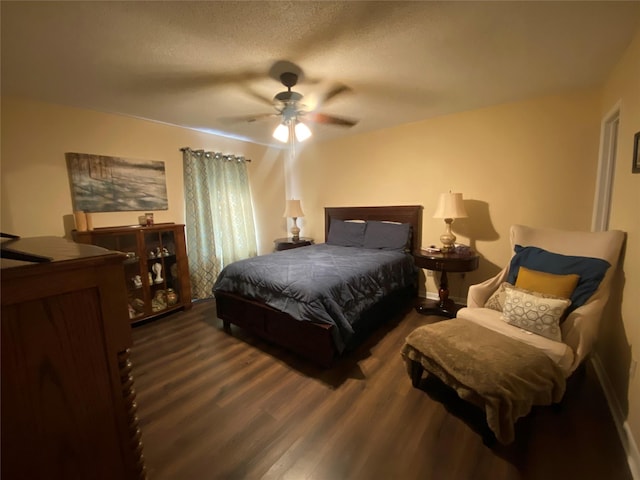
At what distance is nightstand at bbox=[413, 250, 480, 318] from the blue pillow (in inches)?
22.2

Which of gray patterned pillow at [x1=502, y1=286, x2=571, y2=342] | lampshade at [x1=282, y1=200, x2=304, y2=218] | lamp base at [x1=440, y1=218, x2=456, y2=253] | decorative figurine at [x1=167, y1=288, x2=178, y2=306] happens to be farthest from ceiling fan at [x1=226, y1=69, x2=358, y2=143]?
decorative figurine at [x1=167, y1=288, x2=178, y2=306]

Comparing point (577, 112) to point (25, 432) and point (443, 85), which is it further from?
point (25, 432)

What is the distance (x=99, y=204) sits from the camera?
8.86ft

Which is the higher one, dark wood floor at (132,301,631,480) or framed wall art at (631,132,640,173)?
framed wall art at (631,132,640,173)

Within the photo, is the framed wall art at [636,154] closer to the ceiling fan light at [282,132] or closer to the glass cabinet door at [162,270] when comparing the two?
the ceiling fan light at [282,132]

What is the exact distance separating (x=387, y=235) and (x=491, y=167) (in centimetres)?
136

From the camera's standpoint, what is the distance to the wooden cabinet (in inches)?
105

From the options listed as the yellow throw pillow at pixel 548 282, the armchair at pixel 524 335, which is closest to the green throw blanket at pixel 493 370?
the armchair at pixel 524 335

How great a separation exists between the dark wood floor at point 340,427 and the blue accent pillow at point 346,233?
1.74m

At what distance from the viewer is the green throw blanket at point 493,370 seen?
123 centimetres

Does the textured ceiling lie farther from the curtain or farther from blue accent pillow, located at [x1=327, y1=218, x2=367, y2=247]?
blue accent pillow, located at [x1=327, y1=218, x2=367, y2=247]

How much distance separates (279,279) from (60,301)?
5.18 feet

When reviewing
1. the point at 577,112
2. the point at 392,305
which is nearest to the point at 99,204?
the point at 392,305

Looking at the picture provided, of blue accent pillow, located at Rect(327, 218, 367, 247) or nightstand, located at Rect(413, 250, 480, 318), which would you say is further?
blue accent pillow, located at Rect(327, 218, 367, 247)
